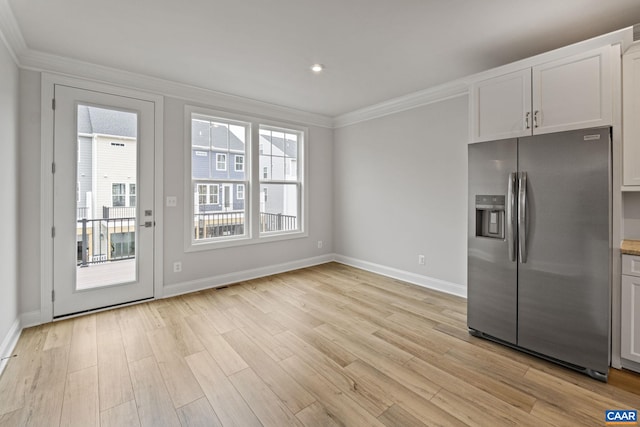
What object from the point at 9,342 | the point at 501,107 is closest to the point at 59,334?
the point at 9,342

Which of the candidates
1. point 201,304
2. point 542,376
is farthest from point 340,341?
point 201,304

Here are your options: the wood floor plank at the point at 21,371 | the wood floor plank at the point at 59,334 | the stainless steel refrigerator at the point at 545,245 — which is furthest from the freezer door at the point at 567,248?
the wood floor plank at the point at 59,334

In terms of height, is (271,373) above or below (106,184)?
below

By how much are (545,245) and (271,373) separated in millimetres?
2384

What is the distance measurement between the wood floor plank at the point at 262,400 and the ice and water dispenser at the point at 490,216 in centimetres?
223

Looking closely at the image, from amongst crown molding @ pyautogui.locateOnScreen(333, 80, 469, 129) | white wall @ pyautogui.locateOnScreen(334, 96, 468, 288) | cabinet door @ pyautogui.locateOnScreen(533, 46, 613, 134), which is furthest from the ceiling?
white wall @ pyautogui.locateOnScreen(334, 96, 468, 288)

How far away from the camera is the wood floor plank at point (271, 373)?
6.01 feet

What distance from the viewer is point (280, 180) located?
4.89 m

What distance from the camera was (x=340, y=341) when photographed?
2572mm

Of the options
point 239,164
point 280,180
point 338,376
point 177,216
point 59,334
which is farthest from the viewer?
point 280,180

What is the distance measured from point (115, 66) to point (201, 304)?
9.39ft

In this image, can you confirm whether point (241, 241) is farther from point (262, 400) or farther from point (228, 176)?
point (262, 400)

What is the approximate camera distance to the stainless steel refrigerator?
2059 mm

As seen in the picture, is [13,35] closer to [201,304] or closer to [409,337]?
[201,304]
